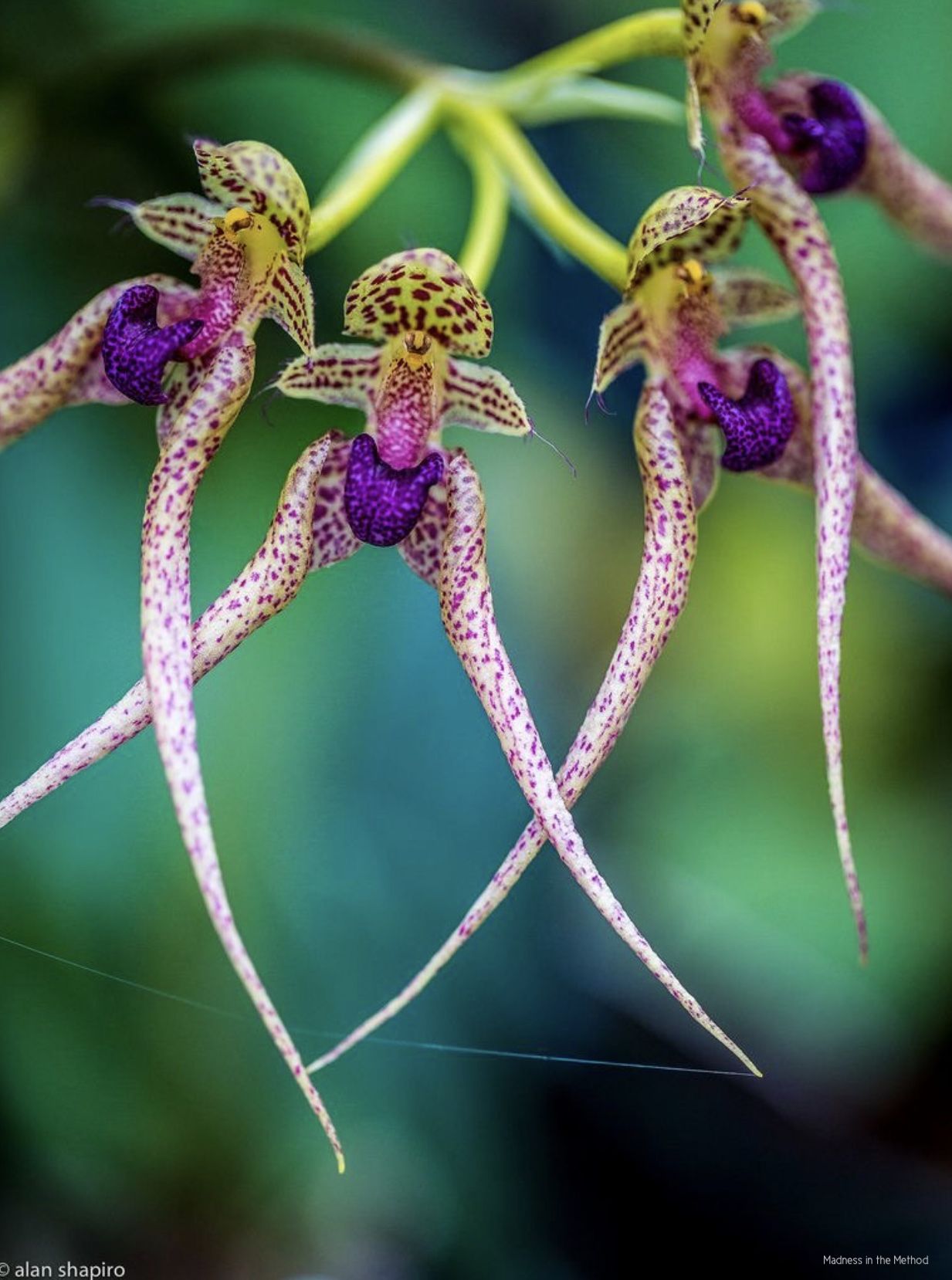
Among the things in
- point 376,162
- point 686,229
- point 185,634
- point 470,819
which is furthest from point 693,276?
point 470,819

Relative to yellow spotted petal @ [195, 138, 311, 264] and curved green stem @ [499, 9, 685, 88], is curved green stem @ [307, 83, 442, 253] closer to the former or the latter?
yellow spotted petal @ [195, 138, 311, 264]

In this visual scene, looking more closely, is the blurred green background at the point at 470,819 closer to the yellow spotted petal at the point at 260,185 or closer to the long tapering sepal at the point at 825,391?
the yellow spotted petal at the point at 260,185

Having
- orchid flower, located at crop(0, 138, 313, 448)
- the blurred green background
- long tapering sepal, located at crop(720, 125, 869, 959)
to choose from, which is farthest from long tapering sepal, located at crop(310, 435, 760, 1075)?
the blurred green background

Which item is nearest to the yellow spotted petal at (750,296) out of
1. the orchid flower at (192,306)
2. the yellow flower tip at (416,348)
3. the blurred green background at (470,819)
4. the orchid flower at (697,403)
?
the orchid flower at (697,403)

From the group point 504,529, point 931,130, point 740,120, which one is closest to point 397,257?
point 740,120

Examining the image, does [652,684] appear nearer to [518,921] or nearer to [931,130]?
[518,921]

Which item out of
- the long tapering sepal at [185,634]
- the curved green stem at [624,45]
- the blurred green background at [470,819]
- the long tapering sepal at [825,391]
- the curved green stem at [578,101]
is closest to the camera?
the long tapering sepal at [185,634]
